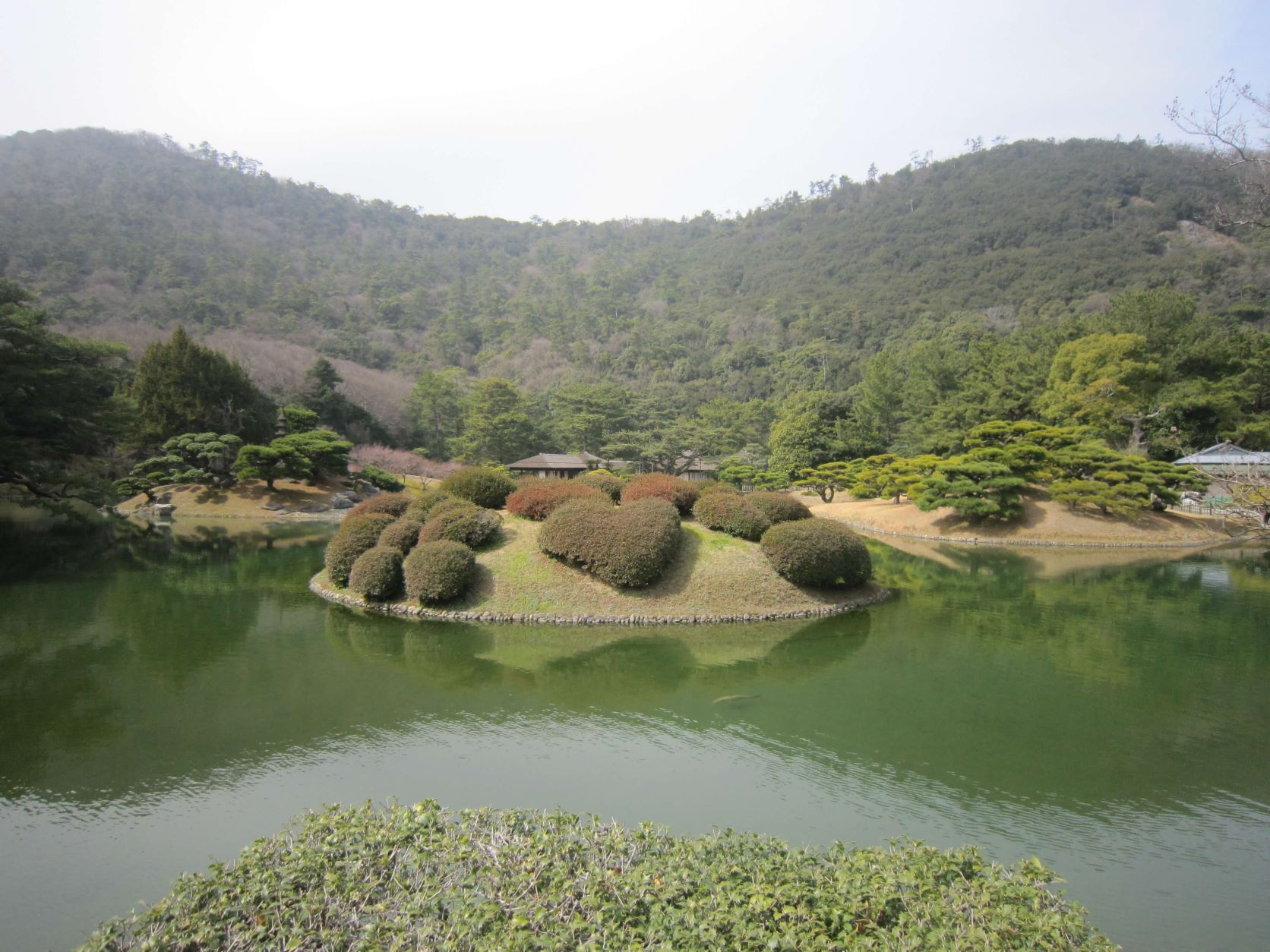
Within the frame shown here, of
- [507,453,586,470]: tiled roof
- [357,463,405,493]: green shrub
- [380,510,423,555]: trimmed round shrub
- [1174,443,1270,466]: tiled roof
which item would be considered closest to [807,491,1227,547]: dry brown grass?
[1174,443,1270,466]: tiled roof

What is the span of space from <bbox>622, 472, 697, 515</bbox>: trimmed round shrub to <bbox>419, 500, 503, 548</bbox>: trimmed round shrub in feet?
9.44

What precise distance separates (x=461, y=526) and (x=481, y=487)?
2.26m

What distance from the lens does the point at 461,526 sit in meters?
13.6

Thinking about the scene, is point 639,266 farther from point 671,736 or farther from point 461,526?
point 671,736

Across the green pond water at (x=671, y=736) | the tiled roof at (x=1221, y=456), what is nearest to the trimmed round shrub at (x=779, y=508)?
the green pond water at (x=671, y=736)

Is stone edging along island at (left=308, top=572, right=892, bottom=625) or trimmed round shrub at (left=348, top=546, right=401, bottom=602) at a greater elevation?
trimmed round shrub at (left=348, top=546, right=401, bottom=602)

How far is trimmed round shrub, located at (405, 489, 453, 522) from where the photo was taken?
14672 mm

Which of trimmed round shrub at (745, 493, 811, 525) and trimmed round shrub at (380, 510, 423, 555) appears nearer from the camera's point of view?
trimmed round shrub at (380, 510, 423, 555)

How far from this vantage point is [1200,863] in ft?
17.6

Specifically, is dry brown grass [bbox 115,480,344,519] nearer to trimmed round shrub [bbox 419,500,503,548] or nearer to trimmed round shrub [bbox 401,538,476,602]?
trimmed round shrub [bbox 419,500,503,548]

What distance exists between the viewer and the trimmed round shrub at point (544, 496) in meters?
14.7

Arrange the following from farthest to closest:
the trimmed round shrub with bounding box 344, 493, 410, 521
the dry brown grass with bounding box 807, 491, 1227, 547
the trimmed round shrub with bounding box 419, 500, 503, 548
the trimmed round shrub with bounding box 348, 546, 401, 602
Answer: the dry brown grass with bounding box 807, 491, 1227, 547
the trimmed round shrub with bounding box 344, 493, 410, 521
the trimmed round shrub with bounding box 419, 500, 503, 548
the trimmed round shrub with bounding box 348, 546, 401, 602

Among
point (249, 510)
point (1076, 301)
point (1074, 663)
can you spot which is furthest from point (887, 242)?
point (1074, 663)

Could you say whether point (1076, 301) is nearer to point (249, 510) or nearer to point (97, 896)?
point (249, 510)
